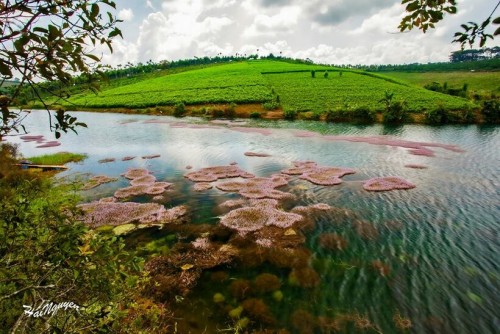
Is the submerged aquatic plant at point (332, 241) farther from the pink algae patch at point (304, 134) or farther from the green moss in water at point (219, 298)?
the pink algae patch at point (304, 134)

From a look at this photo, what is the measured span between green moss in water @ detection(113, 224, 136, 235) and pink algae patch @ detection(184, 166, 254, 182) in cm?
772

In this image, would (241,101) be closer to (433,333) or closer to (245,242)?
(245,242)

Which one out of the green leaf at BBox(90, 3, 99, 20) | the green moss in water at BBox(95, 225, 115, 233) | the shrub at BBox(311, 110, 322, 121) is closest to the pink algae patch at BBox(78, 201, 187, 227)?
the green moss in water at BBox(95, 225, 115, 233)

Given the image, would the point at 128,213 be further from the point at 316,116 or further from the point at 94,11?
the point at 316,116

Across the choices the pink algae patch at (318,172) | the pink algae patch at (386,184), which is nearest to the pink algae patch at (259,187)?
the pink algae patch at (318,172)

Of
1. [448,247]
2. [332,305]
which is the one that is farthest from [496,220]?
[332,305]

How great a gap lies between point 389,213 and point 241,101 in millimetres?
55802

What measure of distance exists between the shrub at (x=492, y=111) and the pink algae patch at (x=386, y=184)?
1567 inches

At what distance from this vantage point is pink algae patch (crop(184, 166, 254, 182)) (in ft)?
75.4

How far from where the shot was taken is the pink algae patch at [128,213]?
15.9m

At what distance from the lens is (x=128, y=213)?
1692 cm

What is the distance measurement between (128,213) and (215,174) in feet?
27.5

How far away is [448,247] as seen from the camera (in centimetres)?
1306

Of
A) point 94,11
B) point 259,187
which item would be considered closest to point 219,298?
point 94,11
